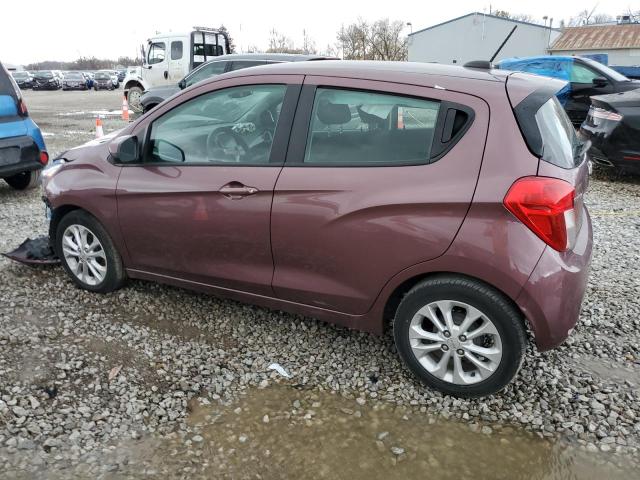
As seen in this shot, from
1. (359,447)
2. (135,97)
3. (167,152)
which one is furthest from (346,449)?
(135,97)

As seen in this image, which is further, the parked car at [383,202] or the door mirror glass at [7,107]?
the door mirror glass at [7,107]

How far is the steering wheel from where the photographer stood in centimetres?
331

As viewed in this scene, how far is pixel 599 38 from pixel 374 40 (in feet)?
66.1

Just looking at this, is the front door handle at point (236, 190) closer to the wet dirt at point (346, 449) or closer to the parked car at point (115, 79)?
the wet dirt at point (346, 449)

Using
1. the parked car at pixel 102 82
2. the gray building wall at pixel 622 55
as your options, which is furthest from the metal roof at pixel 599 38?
the parked car at pixel 102 82

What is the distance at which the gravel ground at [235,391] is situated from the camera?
2553 millimetres

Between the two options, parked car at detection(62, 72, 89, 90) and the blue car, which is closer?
the blue car

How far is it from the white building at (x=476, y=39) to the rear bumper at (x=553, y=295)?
1919 inches

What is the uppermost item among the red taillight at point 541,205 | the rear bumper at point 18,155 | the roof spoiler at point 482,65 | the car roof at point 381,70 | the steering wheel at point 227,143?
the roof spoiler at point 482,65

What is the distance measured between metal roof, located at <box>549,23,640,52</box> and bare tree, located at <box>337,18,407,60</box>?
13.5 m

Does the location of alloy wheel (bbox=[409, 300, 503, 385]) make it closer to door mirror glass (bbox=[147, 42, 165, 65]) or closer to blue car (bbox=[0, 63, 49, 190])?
blue car (bbox=[0, 63, 49, 190])

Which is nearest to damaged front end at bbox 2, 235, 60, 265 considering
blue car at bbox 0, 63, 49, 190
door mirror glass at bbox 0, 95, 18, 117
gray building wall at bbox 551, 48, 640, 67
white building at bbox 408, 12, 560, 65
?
blue car at bbox 0, 63, 49, 190

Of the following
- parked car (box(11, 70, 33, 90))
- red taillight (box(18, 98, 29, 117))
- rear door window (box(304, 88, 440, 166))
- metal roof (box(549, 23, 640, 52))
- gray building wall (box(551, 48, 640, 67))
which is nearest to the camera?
rear door window (box(304, 88, 440, 166))

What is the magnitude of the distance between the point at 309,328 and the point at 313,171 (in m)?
1.21
